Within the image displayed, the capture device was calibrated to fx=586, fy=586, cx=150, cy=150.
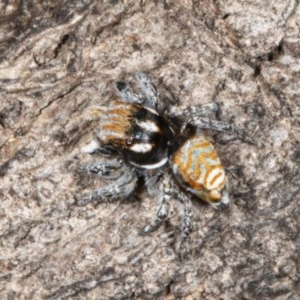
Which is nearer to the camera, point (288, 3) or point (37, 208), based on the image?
point (37, 208)

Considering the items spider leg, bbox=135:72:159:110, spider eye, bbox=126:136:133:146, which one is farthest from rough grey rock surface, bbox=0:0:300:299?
spider eye, bbox=126:136:133:146

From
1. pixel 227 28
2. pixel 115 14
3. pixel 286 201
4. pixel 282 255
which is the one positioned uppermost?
pixel 115 14

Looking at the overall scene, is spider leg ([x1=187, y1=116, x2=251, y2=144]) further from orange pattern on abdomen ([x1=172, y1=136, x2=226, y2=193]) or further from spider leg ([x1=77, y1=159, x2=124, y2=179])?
spider leg ([x1=77, y1=159, x2=124, y2=179])

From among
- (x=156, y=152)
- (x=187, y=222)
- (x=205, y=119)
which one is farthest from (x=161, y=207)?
(x=205, y=119)

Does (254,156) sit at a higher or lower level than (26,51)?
lower

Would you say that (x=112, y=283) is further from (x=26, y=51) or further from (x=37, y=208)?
(x=26, y=51)

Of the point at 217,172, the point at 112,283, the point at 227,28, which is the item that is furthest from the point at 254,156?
the point at 112,283
